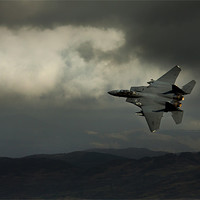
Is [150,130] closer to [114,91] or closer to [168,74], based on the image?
[114,91]

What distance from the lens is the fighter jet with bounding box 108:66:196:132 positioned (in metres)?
103

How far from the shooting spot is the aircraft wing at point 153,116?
10244 cm

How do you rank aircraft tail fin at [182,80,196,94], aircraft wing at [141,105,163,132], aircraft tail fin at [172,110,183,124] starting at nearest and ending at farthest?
aircraft tail fin at [172,110,183,124] → aircraft wing at [141,105,163,132] → aircraft tail fin at [182,80,196,94]

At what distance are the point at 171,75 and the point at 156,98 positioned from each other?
13.9m

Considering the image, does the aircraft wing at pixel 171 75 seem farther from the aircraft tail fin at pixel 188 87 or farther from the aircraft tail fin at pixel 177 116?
the aircraft tail fin at pixel 177 116

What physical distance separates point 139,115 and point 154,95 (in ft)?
32.9

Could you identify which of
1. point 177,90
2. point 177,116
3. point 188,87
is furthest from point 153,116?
point 188,87

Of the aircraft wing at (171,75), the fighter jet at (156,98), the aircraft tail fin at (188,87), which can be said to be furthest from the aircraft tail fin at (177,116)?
the aircraft wing at (171,75)

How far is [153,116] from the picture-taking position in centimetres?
10431

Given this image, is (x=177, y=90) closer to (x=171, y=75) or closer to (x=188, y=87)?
(x=188, y=87)

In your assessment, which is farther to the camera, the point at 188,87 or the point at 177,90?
the point at 188,87

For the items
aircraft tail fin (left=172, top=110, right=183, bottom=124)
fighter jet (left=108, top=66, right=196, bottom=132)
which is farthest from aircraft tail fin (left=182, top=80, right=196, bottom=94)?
aircraft tail fin (left=172, top=110, right=183, bottom=124)

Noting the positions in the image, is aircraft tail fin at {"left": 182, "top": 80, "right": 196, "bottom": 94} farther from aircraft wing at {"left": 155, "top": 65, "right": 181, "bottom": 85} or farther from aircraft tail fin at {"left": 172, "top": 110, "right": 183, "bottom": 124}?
aircraft wing at {"left": 155, "top": 65, "right": 181, "bottom": 85}

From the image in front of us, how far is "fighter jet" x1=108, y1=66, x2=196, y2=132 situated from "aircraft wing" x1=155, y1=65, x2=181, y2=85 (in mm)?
667
